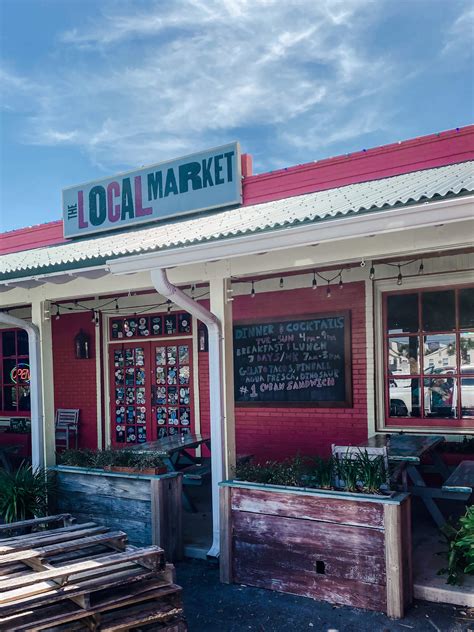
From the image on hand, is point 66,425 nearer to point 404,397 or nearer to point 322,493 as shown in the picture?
point 404,397

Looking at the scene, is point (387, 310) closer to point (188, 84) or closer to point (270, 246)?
point (270, 246)

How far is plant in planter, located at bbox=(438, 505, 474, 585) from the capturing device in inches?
165

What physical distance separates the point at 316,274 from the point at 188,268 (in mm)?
2366

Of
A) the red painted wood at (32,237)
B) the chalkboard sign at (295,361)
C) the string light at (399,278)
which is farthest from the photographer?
the red painted wood at (32,237)

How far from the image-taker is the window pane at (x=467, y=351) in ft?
21.4

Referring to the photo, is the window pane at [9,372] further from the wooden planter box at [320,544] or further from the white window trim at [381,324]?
the wooden planter box at [320,544]

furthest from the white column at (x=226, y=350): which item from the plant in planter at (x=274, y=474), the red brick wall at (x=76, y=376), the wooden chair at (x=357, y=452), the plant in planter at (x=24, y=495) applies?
the red brick wall at (x=76, y=376)

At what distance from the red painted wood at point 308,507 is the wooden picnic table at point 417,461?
911 mm

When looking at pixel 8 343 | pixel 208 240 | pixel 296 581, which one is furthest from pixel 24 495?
pixel 8 343

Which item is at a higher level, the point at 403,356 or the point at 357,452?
the point at 403,356

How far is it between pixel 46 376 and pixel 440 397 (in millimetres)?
4523

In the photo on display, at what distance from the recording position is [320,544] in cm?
432

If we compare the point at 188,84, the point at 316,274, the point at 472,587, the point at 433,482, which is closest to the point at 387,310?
the point at 316,274

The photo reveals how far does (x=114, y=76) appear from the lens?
10539 mm
